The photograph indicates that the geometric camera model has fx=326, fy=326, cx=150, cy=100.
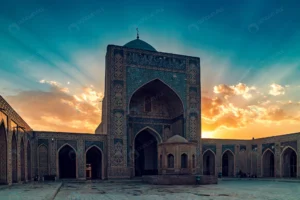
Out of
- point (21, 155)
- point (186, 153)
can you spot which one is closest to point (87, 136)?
point (21, 155)

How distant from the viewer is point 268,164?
2538cm

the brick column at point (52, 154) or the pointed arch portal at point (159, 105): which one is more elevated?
the pointed arch portal at point (159, 105)

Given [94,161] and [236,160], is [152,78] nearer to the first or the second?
[94,161]

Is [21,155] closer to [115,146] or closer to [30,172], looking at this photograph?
[30,172]

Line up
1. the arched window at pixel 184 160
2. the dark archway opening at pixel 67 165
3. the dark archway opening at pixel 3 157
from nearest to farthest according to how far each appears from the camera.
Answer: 1. the dark archway opening at pixel 3 157
2. the arched window at pixel 184 160
3. the dark archway opening at pixel 67 165

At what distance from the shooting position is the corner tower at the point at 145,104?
21922 mm

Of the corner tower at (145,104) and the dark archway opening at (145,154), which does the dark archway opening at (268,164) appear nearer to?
the corner tower at (145,104)


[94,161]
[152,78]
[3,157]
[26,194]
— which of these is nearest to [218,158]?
[152,78]

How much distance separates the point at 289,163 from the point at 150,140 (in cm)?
1052

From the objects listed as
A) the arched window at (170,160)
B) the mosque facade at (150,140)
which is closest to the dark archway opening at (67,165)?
the mosque facade at (150,140)

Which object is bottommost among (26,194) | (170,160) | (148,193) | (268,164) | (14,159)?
(268,164)

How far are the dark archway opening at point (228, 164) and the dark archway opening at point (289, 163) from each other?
4.15 m

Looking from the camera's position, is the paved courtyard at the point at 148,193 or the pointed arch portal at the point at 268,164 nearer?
the paved courtyard at the point at 148,193

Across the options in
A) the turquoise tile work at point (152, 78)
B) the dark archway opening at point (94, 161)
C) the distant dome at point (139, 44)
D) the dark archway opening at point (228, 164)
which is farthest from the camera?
the distant dome at point (139, 44)
